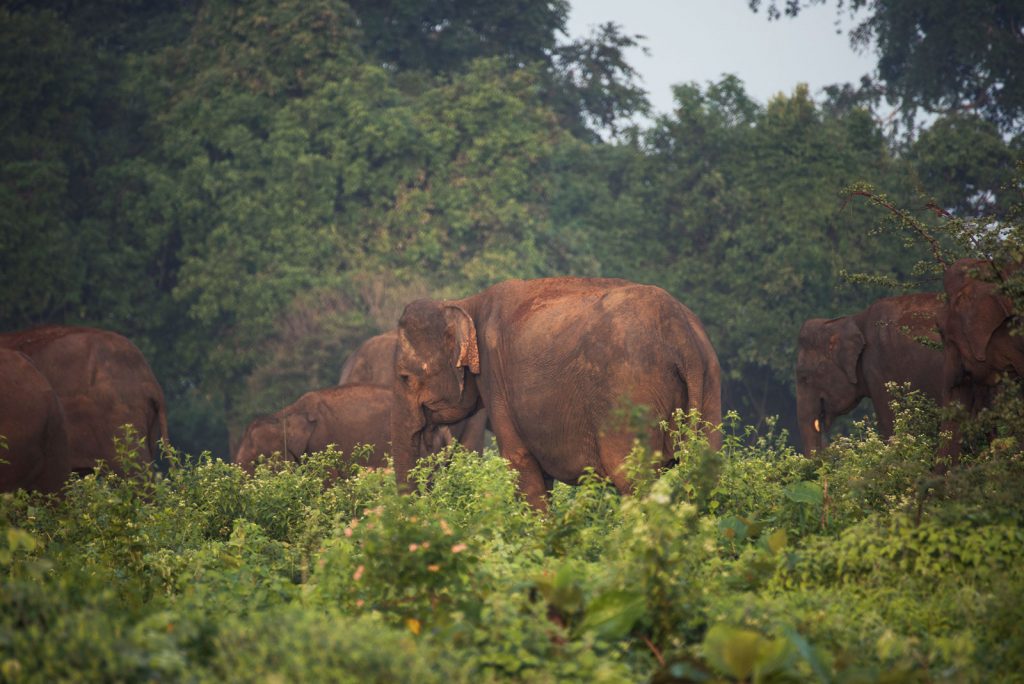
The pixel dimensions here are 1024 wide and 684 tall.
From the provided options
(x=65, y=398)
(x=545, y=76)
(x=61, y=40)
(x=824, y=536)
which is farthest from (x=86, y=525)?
(x=545, y=76)

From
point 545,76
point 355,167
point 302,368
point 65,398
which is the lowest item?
point 302,368

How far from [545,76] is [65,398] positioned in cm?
2634

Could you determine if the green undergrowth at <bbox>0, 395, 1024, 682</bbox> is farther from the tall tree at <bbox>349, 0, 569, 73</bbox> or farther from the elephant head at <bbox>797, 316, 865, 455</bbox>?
the tall tree at <bbox>349, 0, 569, 73</bbox>

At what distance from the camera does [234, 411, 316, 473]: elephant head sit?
59.8 ft

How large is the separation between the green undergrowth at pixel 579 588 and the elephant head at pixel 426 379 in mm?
2692

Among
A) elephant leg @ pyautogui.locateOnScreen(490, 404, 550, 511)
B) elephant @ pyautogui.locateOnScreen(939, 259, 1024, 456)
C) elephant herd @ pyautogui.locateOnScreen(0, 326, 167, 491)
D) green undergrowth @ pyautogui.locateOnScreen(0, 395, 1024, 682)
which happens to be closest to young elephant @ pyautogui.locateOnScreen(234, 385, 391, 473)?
elephant herd @ pyautogui.locateOnScreen(0, 326, 167, 491)

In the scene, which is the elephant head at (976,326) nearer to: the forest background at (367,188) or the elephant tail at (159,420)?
the elephant tail at (159,420)

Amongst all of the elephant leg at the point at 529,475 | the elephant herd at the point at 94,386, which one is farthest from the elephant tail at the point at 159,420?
the elephant leg at the point at 529,475

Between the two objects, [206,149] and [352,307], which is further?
[206,149]

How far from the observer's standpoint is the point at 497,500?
811cm

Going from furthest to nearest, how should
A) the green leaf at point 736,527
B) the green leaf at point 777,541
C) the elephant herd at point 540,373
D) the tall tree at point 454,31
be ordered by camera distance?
1. the tall tree at point 454,31
2. the elephant herd at point 540,373
3. the green leaf at point 736,527
4. the green leaf at point 777,541

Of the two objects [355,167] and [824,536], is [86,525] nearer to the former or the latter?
[824,536]

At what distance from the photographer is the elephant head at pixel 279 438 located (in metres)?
18.2

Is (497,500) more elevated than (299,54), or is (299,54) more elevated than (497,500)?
(299,54)
